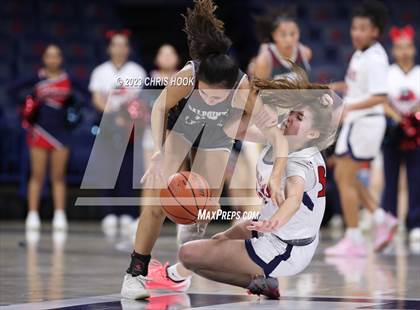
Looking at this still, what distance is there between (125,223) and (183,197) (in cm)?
798

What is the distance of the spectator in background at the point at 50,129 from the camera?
13414 mm

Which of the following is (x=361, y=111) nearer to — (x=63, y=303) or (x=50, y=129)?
(x=63, y=303)

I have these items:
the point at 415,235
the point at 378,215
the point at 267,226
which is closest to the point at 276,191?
the point at 267,226

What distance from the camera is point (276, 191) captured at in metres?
5.91

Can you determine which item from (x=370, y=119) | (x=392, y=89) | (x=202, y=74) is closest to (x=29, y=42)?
(x=392, y=89)

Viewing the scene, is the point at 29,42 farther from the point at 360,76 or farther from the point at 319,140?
the point at 319,140

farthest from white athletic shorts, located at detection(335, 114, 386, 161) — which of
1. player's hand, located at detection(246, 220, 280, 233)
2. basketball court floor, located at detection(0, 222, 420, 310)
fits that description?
player's hand, located at detection(246, 220, 280, 233)

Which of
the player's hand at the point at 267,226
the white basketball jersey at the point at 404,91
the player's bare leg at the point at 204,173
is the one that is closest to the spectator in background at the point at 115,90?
the white basketball jersey at the point at 404,91

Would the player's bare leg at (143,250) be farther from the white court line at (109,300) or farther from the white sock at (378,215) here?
the white sock at (378,215)

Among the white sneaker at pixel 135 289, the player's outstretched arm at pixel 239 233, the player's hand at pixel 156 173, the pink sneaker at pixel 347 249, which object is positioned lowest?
the white sneaker at pixel 135 289

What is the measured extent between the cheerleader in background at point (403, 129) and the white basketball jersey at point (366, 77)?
0.86m

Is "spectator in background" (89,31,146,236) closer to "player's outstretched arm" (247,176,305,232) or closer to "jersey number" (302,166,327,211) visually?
"jersey number" (302,166,327,211)

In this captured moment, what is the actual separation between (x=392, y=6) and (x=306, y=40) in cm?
163

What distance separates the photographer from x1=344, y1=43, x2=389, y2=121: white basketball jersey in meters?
9.85
